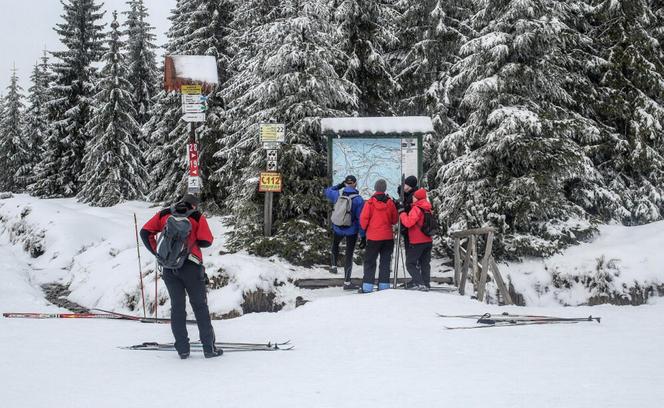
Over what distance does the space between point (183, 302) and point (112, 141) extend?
80.4ft

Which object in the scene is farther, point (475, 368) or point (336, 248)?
point (336, 248)

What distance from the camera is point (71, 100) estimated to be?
34.1 metres

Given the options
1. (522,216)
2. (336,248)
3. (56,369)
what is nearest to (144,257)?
(336,248)

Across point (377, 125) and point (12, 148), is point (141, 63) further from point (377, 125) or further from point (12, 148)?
point (377, 125)

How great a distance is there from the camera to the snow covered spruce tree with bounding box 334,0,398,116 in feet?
54.3

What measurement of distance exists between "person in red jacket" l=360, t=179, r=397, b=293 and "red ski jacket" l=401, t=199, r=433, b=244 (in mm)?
286

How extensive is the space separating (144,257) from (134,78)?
24713mm

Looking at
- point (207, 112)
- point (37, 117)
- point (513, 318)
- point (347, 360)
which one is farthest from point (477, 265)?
point (37, 117)

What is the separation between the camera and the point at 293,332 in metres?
8.02

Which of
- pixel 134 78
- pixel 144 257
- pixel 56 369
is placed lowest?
pixel 56 369

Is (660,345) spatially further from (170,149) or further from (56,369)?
(170,149)

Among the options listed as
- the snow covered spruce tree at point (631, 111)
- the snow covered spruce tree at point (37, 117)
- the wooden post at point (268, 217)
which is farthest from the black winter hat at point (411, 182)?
the snow covered spruce tree at point (37, 117)

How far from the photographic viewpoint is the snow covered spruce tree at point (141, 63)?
34.7m

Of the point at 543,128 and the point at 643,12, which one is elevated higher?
the point at 643,12
